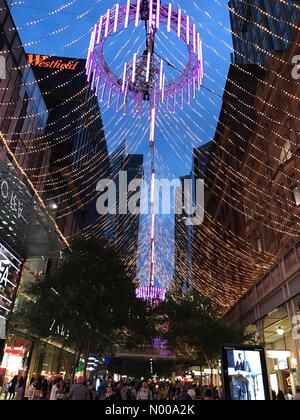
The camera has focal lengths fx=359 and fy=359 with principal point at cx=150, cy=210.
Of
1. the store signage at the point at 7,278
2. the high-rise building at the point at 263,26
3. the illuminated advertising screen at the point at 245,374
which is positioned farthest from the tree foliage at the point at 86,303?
the high-rise building at the point at 263,26

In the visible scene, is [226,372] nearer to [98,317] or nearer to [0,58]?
[98,317]

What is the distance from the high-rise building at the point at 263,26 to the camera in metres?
34.9

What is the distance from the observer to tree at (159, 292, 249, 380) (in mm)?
28219

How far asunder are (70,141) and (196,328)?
2670 cm

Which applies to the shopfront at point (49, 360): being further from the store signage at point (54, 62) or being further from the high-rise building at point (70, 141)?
the store signage at point (54, 62)

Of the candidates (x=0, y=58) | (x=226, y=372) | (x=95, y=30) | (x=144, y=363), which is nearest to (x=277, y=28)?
(x=0, y=58)

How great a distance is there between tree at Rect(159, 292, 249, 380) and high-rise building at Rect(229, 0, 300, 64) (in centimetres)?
2210

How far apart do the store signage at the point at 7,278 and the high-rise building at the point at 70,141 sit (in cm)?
1507

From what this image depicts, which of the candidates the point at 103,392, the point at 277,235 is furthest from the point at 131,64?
the point at 277,235

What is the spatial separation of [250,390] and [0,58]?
21.8 m

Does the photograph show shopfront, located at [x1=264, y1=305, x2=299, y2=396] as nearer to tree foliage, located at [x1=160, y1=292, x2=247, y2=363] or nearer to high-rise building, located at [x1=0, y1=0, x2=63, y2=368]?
tree foliage, located at [x1=160, y1=292, x2=247, y2=363]

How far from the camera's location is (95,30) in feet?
39.2

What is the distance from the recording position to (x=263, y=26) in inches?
1618

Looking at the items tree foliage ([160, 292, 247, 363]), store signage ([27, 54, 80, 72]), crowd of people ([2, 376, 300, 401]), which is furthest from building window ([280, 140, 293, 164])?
store signage ([27, 54, 80, 72])
